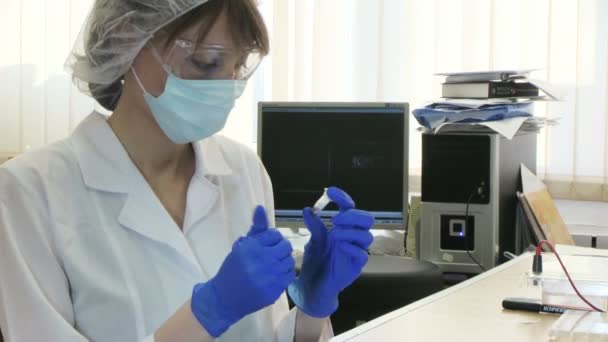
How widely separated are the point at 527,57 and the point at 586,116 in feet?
0.81

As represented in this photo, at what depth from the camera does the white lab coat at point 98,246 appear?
4.05ft

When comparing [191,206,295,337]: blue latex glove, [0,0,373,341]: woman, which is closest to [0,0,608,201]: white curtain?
[0,0,373,341]: woman

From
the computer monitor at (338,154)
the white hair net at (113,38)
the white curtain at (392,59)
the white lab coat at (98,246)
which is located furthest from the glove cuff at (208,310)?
the white curtain at (392,59)

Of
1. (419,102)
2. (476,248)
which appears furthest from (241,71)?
(419,102)

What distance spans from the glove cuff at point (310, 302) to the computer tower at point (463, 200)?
0.72 metres

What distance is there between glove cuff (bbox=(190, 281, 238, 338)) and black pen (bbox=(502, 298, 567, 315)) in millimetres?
495

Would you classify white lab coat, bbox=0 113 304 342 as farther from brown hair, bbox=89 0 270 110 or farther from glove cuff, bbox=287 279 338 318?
brown hair, bbox=89 0 270 110

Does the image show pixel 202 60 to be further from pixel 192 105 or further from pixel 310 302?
pixel 310 302

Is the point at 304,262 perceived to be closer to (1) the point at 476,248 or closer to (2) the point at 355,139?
(1) the point at 476,248

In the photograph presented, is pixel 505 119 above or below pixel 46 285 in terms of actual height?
above

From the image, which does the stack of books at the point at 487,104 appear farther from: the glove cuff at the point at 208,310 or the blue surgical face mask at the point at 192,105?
the glove cuff at the point at 208,310

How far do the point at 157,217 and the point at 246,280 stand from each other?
0.29m

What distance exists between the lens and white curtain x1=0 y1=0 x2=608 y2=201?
257 centimetres

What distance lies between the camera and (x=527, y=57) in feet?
8.60
